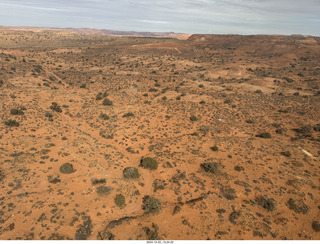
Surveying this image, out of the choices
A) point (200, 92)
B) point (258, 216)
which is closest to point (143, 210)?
point (258, 216)

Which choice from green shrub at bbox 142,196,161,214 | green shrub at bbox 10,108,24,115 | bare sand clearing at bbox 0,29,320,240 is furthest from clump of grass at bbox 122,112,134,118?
green shrub at bbox 142,196,161,214

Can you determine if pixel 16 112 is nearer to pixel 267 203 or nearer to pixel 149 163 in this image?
pixel 149 163

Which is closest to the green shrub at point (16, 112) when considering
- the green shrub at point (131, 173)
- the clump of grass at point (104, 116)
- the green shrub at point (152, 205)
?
the clump of grass at point (104, 116)

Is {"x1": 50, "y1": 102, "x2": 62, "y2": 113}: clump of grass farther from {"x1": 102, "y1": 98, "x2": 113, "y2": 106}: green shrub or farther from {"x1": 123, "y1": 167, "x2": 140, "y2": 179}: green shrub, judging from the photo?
{"x1": 123, "y1": 167, "x2": 140, "y2": 179}: green shrub

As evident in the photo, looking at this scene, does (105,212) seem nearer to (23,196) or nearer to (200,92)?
(23,196)

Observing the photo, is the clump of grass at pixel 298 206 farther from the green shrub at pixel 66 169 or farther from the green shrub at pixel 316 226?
the green shrub at pixel 66 169

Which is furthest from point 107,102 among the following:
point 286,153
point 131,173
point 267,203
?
point 286,153
